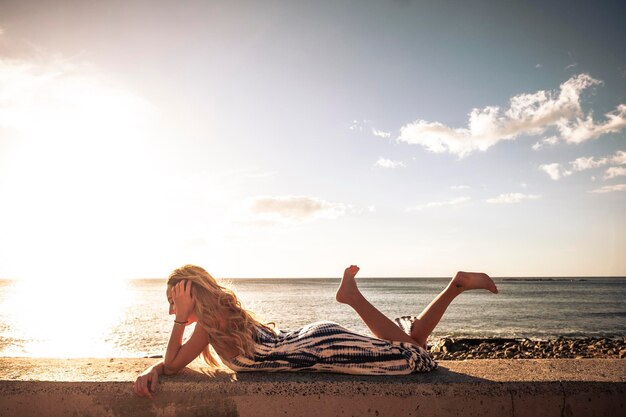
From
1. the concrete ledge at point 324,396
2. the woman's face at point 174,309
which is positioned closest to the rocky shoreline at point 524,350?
the concrete ledge at point 324,396

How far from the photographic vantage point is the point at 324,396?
103 inches

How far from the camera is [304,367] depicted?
303cm

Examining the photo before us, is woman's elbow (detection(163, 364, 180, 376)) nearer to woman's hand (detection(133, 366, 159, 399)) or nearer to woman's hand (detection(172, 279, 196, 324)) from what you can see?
woman's hand (detection(133, 366, 159, 399))

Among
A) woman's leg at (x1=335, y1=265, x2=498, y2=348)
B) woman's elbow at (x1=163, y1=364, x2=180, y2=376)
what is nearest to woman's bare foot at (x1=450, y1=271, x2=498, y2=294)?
woman's leg at (x1=335, y1=265, x2=498, y2=348)

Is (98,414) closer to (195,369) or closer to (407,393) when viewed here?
(195,369)

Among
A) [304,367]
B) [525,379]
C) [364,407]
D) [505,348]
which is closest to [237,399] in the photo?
[304,367]

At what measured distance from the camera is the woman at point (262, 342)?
9.84ft

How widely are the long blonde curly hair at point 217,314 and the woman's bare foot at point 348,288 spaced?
683 mm

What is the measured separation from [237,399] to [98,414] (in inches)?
36.0

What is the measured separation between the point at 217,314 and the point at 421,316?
1.66 m

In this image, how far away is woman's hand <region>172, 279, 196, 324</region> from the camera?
3162mm

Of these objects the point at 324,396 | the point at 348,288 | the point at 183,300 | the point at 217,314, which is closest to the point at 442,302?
the point at 348,288

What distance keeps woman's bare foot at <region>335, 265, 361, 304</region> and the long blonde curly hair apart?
26.9 inches

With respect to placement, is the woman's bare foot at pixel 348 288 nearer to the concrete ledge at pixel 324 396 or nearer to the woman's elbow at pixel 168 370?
the concrete ledge at pixel 324 396
